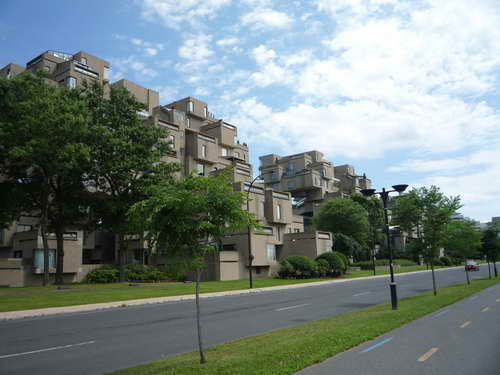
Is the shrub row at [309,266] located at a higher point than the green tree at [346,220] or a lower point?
lower

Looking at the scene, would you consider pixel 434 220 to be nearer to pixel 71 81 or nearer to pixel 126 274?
pixel 126 274

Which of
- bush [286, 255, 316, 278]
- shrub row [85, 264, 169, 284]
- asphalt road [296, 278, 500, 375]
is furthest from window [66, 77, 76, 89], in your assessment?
asphalt road [296, 278, 500, 375]

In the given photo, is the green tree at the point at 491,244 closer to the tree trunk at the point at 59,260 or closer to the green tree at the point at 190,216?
the tree trunk at the point at 59,260

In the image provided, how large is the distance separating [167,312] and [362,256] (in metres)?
60.6

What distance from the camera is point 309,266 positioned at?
42.7 m

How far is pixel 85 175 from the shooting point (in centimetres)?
3831

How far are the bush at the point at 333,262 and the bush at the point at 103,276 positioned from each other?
20834 mm

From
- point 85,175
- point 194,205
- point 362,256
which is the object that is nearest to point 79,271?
point 85,175

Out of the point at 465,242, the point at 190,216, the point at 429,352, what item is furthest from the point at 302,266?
the point at 190,216

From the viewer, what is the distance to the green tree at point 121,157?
3497cm

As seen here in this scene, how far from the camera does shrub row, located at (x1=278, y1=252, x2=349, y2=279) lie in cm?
4278

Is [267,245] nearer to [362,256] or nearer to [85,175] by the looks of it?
[85,175]

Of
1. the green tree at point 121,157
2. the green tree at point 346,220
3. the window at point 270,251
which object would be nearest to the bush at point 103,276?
the green tree at point 121,157

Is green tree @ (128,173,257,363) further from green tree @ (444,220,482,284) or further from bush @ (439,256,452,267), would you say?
bush @ (439,256,452,267)
